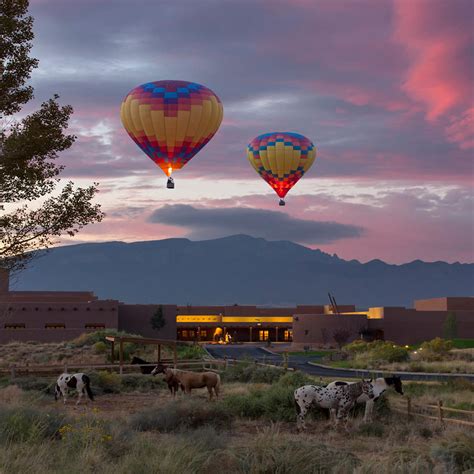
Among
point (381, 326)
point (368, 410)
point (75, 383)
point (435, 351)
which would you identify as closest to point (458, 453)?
point (368, 410)

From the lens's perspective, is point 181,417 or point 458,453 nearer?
point 458,453

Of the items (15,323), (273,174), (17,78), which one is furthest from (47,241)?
(15,323)

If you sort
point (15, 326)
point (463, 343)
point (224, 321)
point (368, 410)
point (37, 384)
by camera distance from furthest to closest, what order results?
point (224, 321)
point (463, 343)
point (15, 326)
point (37, 384)
point (368, 410)

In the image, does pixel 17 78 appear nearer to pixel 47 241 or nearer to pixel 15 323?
pixel 47 241

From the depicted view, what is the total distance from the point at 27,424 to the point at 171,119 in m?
40.8

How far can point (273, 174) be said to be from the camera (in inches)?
3034

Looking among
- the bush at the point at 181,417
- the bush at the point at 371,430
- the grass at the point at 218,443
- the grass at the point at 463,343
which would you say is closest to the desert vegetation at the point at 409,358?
the grass at the point at 463,343

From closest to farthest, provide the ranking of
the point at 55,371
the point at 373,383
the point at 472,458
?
1. the point at 472,458
2. the point at 373,383
3. the point at 55,371

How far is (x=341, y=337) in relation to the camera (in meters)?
95.3

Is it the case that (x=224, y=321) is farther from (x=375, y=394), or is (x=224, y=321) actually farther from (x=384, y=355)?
(x=375, y=394)

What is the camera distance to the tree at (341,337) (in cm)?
9488

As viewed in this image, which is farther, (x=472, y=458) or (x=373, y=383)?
(x=373, y=383)

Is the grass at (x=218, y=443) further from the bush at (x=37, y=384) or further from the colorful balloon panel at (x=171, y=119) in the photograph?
the colorful balloon panel at (x=171, y=119)

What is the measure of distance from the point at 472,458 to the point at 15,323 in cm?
8606
